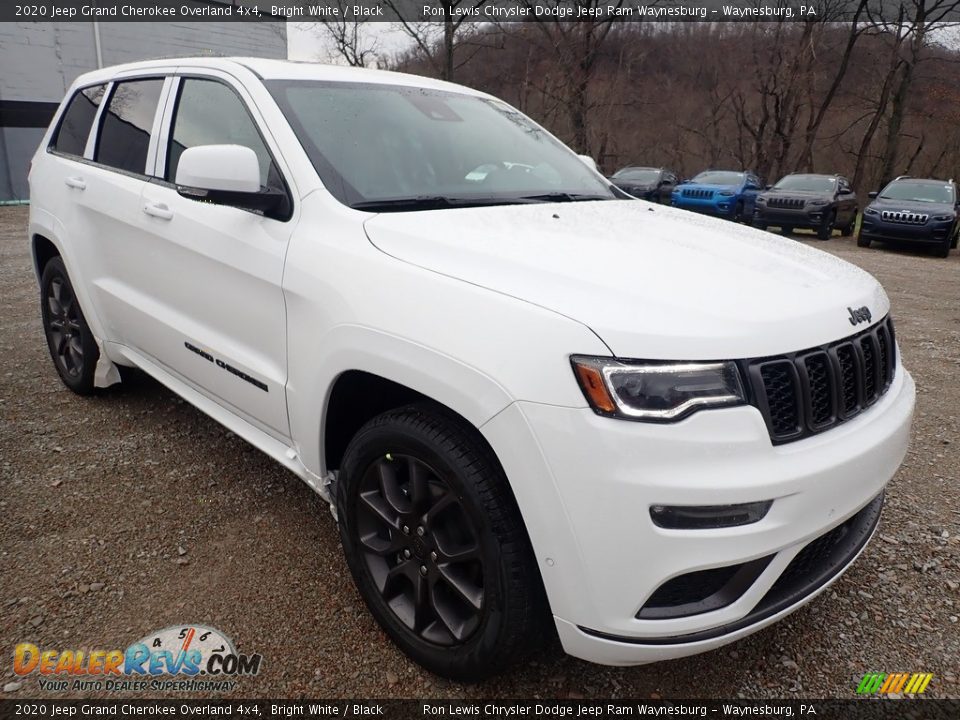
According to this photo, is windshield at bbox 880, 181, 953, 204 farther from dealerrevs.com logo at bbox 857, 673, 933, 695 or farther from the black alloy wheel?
the black alloy wheel

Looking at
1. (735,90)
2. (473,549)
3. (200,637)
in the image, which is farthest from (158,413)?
(735,90)

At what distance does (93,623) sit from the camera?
221cm

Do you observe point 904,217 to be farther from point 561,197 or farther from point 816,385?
point 816,385

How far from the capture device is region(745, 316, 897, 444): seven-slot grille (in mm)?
1587

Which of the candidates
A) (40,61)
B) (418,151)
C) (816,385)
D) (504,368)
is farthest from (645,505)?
(40,61)

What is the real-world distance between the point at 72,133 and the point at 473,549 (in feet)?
11.6

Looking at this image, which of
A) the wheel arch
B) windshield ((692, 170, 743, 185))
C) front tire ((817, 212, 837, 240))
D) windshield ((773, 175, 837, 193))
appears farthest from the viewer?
windshield ((692, 170, 743, 185))

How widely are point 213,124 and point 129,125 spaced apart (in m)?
0.88

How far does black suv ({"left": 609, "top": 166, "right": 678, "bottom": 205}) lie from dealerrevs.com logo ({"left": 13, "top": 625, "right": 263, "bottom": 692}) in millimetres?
17711

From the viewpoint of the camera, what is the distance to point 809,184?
51.6 ft

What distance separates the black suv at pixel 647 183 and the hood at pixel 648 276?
55.4ft

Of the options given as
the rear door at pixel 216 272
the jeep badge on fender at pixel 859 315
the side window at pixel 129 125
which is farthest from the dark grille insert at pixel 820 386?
the side window at pixel 129 125

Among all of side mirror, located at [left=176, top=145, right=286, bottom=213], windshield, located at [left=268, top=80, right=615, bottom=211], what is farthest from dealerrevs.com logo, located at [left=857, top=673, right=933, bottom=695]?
side mirror, located at [left=176, top=145, right=286, bottom=213]

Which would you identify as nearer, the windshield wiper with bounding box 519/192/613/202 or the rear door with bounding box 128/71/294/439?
the rear door with bounding box 128/71/294/439
